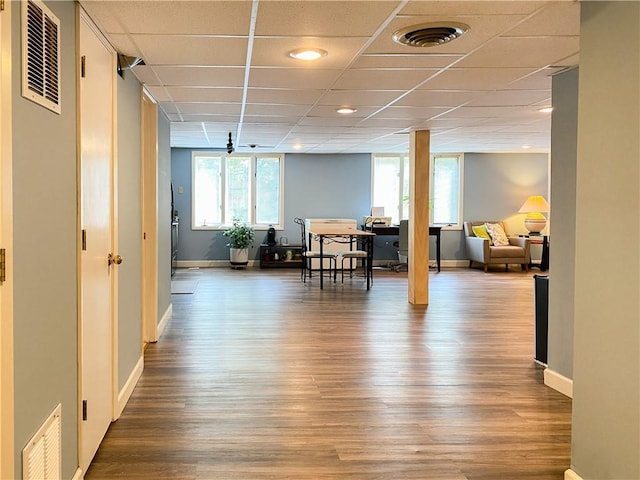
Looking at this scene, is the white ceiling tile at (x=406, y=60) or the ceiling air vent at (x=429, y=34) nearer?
the ceiling air vent at (x=429, y=34)

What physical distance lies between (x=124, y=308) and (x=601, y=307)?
2543 mm

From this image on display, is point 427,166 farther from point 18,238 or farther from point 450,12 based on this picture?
point 18,238

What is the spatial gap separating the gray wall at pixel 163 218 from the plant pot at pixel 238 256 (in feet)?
14.6

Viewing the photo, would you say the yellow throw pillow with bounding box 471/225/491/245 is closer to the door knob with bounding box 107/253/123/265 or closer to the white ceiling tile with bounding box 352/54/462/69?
the white ceiling tile with bounding box 352/54/462/69

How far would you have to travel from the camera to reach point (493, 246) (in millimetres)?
10547

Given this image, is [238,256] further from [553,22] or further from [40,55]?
[40,55]

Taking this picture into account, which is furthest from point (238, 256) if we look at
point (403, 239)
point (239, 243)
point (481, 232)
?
point (481, 232)

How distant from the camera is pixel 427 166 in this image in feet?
22.6

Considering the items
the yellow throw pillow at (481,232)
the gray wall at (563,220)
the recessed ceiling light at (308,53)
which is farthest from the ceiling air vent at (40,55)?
the yellow throw pillow at (481,232)

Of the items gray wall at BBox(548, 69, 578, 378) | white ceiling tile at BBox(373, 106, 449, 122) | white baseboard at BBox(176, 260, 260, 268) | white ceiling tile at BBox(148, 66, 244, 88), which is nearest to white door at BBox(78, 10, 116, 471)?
white ceiling tile at BBox(148, 66, 244, 88)

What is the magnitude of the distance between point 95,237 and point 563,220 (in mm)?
2790

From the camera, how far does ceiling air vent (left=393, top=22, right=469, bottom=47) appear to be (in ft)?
9.33

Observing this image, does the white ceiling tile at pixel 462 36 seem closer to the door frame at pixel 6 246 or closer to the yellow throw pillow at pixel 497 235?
the door frame at pixel 6 246

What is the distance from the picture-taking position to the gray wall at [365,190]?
11.0m
